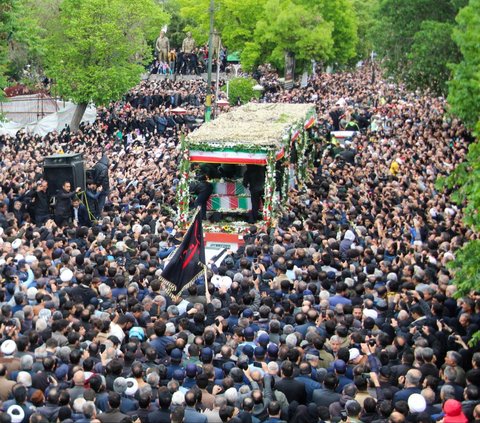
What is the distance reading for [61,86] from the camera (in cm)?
3575

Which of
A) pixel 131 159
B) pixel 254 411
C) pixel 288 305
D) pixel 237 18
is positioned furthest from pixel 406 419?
pixel 237 18

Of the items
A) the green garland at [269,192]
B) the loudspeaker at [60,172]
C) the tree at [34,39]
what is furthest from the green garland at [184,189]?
the tree at [34,39]

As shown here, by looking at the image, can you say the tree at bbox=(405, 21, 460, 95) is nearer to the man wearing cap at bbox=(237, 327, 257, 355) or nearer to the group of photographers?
the group of photographers

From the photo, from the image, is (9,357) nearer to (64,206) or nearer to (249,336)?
(249,336)

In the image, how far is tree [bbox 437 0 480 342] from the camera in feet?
35.5

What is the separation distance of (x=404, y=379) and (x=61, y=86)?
92.3ft

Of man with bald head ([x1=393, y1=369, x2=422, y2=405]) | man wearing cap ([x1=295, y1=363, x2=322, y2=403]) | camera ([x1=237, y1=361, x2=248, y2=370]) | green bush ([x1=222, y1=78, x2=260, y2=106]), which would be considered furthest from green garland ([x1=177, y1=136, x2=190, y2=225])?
green bush ([x1=222, y1=78, x2=260, y2=106])

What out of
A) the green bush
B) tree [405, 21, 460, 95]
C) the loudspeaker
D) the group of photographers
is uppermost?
tree [405, 21, 460, 95]

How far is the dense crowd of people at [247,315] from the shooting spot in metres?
9.23

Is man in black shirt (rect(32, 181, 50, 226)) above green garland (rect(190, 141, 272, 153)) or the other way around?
the other way around

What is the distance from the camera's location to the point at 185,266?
13359 millimetres

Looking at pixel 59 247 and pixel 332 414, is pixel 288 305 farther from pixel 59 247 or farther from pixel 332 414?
pixel 59 247

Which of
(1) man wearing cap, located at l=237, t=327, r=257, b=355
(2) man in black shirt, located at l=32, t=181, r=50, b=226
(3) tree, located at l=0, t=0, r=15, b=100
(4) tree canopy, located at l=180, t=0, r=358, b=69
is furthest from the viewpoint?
(4) tree canopy, located at l=180, t=0, r=358, b=69

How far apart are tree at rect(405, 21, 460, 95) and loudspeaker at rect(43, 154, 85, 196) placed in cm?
1338
